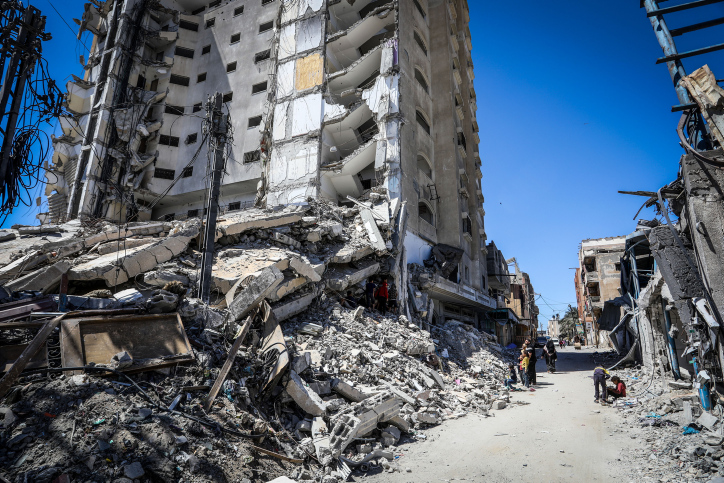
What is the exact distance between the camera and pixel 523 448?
6281 mm

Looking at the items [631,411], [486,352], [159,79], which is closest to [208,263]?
[631,411]

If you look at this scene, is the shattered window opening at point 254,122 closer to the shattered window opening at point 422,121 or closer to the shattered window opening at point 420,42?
the shattered window opening at point 422,121

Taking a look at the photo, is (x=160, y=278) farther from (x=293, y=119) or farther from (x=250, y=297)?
(x=293, y=119)

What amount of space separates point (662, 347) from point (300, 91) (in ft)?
74.0

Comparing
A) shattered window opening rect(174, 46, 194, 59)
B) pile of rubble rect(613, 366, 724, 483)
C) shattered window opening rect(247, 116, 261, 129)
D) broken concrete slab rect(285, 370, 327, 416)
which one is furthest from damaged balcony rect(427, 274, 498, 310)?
shattered window opening rect(174, 46, 194, 59)

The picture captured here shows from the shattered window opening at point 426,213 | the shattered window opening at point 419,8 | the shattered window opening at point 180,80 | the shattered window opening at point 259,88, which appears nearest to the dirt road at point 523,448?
the shattered window opening at point 426,213

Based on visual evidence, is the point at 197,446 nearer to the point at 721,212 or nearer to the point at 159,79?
the point at 721,212

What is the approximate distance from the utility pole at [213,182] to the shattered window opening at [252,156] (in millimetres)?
17134

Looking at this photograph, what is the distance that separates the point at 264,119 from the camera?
84.8 feet

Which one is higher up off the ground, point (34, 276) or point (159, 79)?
point (159, 79)

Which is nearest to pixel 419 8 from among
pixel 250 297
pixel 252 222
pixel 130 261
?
pixel 252 222

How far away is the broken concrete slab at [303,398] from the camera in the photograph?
6.42 meters

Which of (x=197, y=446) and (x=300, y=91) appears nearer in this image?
(x=197, y=446)

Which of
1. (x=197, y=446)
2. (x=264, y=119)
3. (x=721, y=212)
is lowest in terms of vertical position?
(x=197, y=446)
